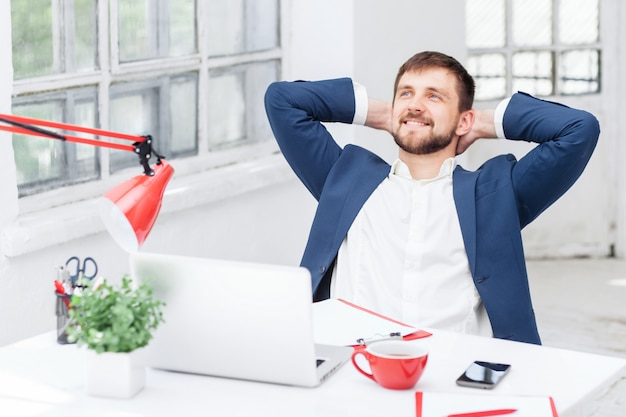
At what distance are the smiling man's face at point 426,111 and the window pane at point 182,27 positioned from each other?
1.23 meters

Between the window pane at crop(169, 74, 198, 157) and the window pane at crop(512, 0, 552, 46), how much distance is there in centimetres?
225

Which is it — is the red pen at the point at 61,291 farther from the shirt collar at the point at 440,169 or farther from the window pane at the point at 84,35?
the window pane at the point at 84,35

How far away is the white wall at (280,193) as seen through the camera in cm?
295

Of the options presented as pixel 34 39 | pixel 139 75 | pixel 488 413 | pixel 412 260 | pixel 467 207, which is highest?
pixel 34 39

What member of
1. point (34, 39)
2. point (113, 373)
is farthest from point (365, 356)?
point (34, 39)

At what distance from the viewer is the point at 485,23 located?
5387 millimetres

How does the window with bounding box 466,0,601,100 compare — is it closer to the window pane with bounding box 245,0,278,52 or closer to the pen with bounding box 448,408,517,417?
the window pane with bounding box 245,0,278,52

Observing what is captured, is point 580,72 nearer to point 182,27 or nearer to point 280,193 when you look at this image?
point 280,193

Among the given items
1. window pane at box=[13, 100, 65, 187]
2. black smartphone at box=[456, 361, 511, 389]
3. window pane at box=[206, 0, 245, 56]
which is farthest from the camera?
window pane at box=[206, 0, 245, 56]

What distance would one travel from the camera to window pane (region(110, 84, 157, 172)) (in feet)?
11.2

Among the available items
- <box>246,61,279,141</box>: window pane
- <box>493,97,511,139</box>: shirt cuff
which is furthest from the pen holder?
<box>246,61,279,141</box>: window pane

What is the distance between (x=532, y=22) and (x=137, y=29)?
2588 mm

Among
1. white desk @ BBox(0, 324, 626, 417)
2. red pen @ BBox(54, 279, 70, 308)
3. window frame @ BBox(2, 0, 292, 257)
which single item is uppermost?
window frame @ BBox(2, 0, 292, 257)

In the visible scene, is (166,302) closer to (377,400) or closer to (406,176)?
(377,400)
